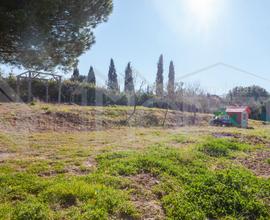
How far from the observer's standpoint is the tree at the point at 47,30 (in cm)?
504

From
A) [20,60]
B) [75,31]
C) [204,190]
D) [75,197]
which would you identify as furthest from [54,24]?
[204,190]

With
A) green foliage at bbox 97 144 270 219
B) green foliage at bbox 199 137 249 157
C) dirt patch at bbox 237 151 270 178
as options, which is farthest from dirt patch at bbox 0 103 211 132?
dirt patch at bbox 237 151 270 178

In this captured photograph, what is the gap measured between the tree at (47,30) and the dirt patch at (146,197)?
10.9 ft

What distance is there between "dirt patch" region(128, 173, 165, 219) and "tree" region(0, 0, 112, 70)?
3329 millimetres

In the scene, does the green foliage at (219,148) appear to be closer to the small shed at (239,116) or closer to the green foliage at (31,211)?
the green foliage at (31,211)

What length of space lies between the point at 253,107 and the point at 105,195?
29.6 meters

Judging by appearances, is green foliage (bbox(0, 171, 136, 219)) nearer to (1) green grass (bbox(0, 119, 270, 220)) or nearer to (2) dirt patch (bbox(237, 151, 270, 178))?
(1) green grass (bbox(0, 119, 270, 220))

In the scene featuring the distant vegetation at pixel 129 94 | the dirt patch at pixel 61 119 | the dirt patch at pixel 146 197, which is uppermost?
the distant vegetation at pixel 129 94

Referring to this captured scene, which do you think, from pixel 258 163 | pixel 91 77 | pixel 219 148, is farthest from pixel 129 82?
pixel 258 163

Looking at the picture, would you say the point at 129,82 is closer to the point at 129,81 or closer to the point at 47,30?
the point at 129,81

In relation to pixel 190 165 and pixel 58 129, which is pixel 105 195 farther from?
pixel 58 129

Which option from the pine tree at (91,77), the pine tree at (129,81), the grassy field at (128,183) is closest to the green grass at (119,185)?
the grassy field at (128,183)

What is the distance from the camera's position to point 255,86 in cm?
3856

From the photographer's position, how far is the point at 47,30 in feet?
18.5
